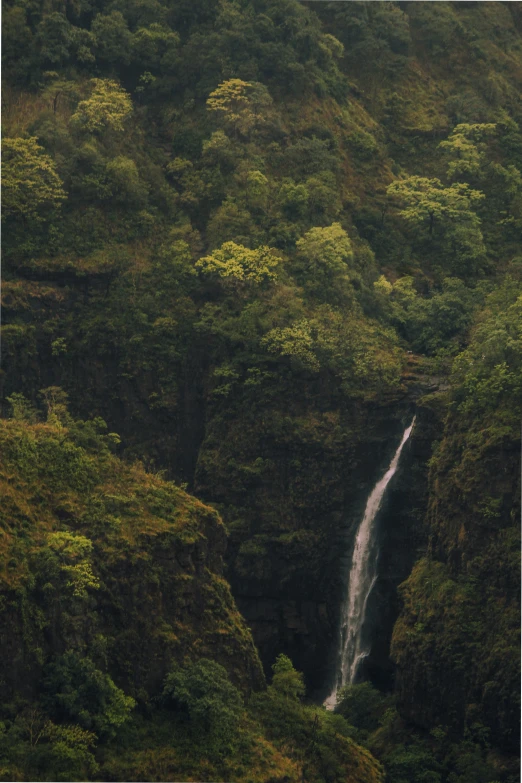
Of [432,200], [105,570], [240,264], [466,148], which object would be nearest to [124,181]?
[240,264]

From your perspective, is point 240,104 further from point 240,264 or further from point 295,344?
point 295,344

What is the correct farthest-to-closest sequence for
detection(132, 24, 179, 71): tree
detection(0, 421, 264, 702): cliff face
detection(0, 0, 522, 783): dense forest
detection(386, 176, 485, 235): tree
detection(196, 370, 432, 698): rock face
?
detection(132, 24, 179, 71): tree
detection(386, 176, 485, 235): tree
detection(196, 370, 432, 698): rock face
detection(0, 0, 522, 783): dense forest
detection(0, 421, 264, 702): cliff face

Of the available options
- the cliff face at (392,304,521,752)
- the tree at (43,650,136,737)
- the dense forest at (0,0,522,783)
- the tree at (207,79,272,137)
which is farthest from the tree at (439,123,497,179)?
the tree at (43,650,136,737)

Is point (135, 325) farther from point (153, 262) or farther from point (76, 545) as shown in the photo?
point (76, 545)

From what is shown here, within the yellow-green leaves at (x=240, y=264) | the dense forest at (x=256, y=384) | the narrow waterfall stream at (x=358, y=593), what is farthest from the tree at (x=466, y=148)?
the narrow waterfall stream at (x=358, y=593)

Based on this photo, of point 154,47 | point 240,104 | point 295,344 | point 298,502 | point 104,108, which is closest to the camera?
point 298,502

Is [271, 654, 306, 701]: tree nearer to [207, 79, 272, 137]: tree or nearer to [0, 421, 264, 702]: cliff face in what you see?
[0, 421, 264, 702]: cliff face
